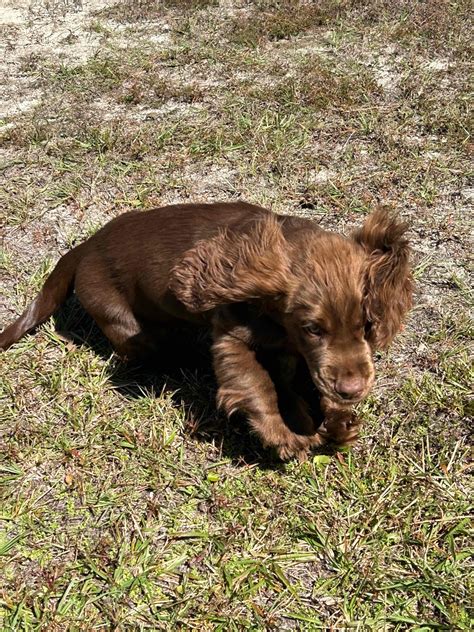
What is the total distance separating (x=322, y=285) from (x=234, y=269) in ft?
1.44

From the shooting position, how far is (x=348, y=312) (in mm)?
3156

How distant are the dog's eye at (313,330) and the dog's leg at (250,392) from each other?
380 mm

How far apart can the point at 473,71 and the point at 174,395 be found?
419cm

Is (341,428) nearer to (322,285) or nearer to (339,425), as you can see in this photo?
(339,425)

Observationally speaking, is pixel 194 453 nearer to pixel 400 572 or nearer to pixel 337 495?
pixel 337 495

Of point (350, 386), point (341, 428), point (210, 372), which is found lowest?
point (210, 372)

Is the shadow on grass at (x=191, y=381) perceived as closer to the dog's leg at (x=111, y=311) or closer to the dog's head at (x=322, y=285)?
the dog's leg at (x=111, y=311)

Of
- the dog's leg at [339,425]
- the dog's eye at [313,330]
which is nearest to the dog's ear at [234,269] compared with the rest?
the dog's eye at [313,330]

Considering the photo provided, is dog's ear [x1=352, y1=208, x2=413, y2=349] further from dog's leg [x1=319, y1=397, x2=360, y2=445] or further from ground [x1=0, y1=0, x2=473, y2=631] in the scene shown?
ground [x1=0, y1=0, x2=473, y2=631]

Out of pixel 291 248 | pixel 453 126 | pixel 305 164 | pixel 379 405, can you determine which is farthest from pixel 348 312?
pixel 453 126

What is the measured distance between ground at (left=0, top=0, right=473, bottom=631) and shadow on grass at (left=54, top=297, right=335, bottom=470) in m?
0.02

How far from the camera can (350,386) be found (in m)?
3.13

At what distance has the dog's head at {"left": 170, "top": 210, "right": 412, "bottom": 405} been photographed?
10.4 ft

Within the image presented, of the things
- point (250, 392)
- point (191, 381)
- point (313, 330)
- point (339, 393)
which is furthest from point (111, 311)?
point (339, 393)
